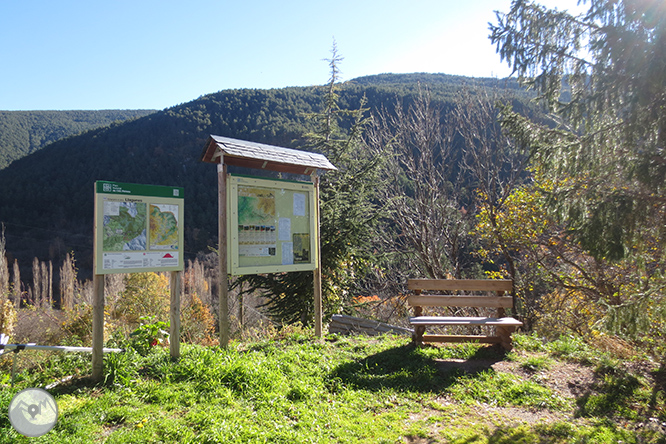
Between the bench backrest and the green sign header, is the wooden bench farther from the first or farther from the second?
the green sign header

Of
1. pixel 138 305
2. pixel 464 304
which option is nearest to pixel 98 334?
pixel 464 304

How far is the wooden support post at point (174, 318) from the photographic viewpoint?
441cm

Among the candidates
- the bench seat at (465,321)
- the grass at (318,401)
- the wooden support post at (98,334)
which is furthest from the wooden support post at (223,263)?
the bench seat at (465,321)

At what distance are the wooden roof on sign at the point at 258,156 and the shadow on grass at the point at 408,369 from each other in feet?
9.99

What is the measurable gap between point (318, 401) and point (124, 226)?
2825 millimetres

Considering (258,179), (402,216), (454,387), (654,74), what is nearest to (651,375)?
(454,387)

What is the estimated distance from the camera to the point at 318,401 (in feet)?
12.4

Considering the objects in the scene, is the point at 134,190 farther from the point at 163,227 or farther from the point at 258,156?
the point at 258,156

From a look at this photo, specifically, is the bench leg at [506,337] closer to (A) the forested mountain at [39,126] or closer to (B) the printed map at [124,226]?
(B) the printed map at [124,226]

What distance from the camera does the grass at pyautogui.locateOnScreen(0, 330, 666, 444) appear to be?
301cm
